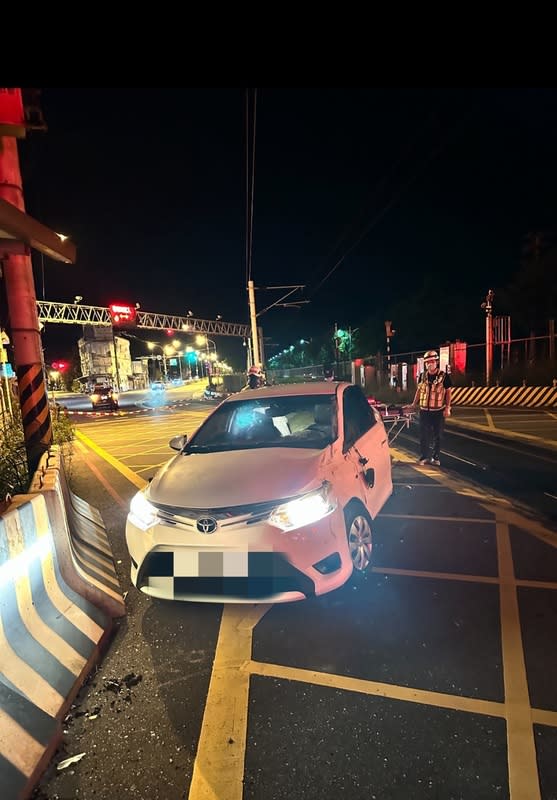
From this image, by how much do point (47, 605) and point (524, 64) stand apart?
393 cm

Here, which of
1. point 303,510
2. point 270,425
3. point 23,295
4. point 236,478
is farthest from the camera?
point 23,295

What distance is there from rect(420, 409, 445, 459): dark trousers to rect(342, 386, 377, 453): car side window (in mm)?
2598

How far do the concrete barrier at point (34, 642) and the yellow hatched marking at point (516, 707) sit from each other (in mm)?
2107

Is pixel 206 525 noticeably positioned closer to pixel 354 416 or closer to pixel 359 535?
pixel 359 535

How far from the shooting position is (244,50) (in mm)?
1870

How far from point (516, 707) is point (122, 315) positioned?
125ft

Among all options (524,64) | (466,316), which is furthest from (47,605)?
(466,316)

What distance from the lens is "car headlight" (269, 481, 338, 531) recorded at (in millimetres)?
2816

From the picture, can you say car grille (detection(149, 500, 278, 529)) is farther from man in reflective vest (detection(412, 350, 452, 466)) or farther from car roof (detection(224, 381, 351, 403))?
man in reflective vest (detection(412, 350, 452, 466))

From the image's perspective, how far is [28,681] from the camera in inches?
87.2

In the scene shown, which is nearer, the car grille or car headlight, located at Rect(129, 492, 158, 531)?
the car grille

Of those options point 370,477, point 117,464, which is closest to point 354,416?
point 370,477

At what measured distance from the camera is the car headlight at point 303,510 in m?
2.82

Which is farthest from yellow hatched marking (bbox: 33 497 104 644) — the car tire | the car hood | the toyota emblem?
the car tire
